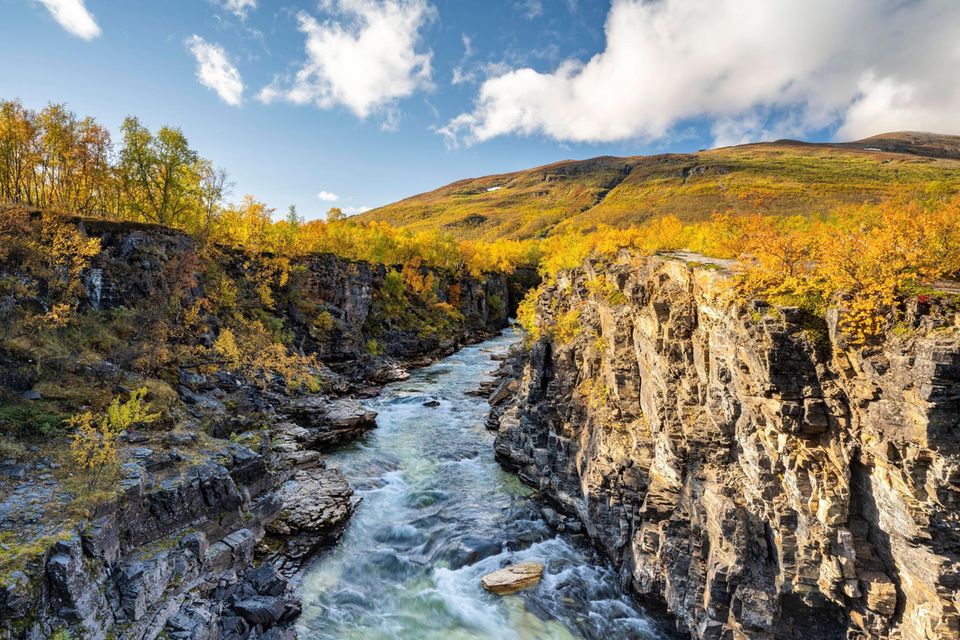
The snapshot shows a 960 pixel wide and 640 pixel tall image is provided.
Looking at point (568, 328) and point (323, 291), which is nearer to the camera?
point (568, 328)

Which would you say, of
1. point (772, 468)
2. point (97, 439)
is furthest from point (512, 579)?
point (97, 439)

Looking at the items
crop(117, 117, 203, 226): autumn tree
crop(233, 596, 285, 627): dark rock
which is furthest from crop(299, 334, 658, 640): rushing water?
crop(117, 117, 203, 226): autumn tree

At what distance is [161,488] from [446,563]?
11.4 meters

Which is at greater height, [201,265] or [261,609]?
[201,265]

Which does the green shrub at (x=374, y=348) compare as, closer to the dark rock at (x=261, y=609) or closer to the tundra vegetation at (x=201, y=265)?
the tundra vegetation at (x=201, y=265)

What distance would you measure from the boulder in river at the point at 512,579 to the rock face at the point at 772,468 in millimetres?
3308

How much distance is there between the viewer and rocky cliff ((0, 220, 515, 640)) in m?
10.8

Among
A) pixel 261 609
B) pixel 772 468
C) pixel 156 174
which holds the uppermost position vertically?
pixel 156 174

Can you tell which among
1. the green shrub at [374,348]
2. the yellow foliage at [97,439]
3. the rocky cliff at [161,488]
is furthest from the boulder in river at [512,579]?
the green shrub at [374,348]

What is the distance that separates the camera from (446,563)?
60.6 ft

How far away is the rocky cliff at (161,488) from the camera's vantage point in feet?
35.3

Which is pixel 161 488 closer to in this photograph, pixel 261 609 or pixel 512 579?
pixel 261 609

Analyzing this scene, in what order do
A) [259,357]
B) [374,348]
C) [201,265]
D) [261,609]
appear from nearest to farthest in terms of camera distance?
[261,609] < [259,357] < [201,265] < [374,348]

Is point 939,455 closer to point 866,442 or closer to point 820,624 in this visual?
point 866,442
